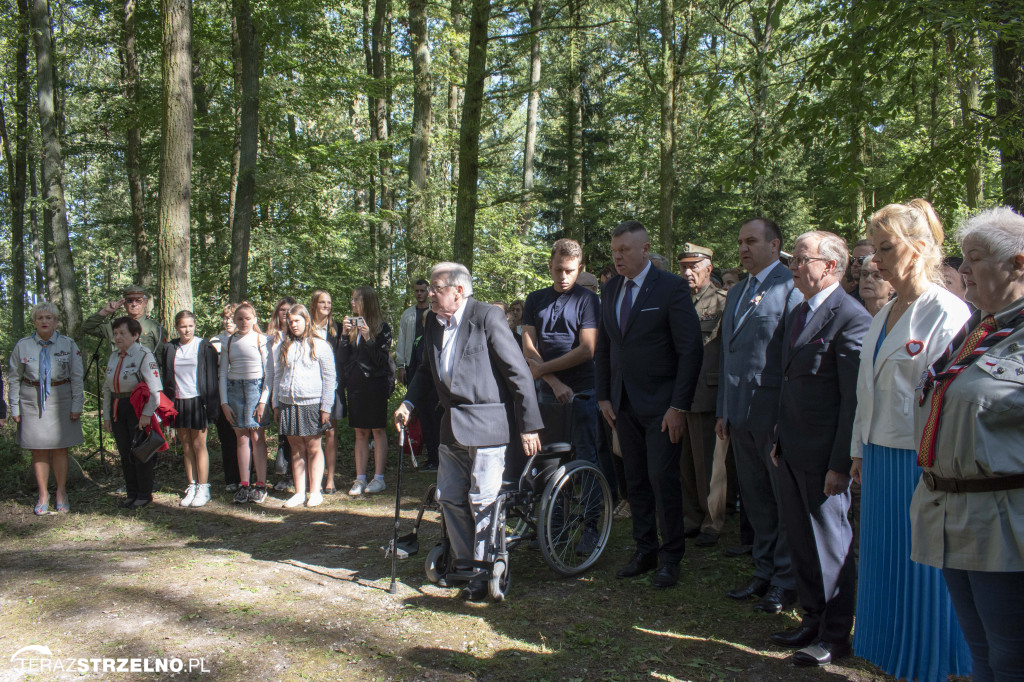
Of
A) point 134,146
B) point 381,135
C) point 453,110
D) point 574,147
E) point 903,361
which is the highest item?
point 453,110

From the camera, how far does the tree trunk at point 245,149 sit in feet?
43.7

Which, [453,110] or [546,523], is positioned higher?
[453,110]

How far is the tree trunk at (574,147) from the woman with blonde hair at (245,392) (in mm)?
15687

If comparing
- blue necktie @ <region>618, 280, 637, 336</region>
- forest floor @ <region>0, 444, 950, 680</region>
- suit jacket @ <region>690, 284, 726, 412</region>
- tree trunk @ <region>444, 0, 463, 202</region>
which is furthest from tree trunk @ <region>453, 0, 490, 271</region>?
blue necktie @ <region>618, 280, 637, 336</region>

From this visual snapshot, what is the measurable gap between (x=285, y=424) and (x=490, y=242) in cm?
1377

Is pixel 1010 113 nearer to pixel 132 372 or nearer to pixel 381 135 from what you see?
pixel 132 372

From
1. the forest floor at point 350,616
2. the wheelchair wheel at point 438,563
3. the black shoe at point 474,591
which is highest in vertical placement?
the wheelchair wheel at point 438,563

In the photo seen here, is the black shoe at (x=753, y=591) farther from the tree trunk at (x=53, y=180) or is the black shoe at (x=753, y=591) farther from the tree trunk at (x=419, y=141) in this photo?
the tree trunk at (x=53, y=180)

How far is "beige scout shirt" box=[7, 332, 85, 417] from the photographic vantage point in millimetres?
7324

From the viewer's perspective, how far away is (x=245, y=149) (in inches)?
536

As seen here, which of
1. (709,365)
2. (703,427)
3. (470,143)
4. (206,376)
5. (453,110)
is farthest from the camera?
(453,110)

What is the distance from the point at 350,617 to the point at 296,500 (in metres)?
3.33

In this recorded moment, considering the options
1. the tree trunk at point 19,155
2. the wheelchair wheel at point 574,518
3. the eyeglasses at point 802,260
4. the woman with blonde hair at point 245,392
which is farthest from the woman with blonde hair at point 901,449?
the tree trunk at point 19,155

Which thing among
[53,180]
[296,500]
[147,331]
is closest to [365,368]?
[296,500]
